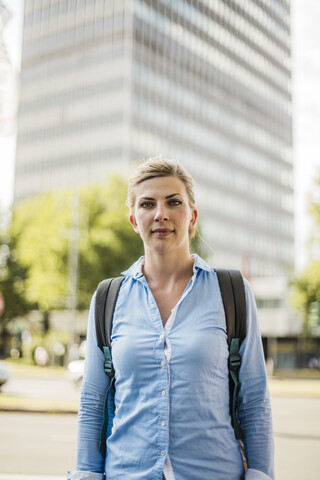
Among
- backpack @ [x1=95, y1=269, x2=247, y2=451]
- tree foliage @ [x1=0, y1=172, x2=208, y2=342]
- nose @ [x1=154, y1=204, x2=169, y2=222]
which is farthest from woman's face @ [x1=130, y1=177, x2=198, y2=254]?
tree foliage @ [x1=0, y1=172, x2=208, y2=342]

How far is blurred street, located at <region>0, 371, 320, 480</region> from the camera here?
7.29 meters

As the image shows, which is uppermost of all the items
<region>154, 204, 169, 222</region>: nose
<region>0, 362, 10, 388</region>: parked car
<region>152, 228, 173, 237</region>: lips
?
<region>154, 204, 169, 222</region>: nose

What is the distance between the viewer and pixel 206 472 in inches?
83.0

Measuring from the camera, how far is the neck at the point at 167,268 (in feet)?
8.14

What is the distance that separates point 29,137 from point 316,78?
236 feet

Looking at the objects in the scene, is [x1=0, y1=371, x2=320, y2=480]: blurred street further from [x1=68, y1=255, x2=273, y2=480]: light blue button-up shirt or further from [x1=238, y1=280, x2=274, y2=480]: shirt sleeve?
[x1=238, y1=280, x2=274, y2=480]: shirt sleeve

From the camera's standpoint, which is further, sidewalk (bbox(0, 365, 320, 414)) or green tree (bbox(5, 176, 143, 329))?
green tree (bbox(5, 176, 143, 329))

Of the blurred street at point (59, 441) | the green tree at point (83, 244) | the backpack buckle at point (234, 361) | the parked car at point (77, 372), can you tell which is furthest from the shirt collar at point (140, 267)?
the green tree at point (83, 244)

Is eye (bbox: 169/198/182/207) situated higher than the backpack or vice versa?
eye (bbox: 169/198/182/207)

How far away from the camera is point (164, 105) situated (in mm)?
84938

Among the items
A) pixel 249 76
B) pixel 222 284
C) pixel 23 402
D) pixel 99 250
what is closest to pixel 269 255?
pixel 249 76

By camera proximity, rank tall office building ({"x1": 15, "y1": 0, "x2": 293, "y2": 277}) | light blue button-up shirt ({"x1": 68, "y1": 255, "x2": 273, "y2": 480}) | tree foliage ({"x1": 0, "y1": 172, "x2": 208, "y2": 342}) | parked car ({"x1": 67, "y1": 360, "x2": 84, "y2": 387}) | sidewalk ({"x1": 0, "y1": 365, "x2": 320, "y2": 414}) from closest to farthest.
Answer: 1. light blue button-up shirt ({"x1": 68, "y1": 255, "x2": 273, "y2": 480})
2. sidewalk ({"x1": 0, "y1": 365, "x2": 320, "y2": 414})
3. parked car ({"x1": 67, "y1": 360, "x2": 84, "y2": 387})
4. tree foliage ({"x1": 0, "y1": 172, "x2": 208, "y2": 342})
5. tall office building ({"x1": 15, "y1": 0, "x2": 293, "y2": 277})

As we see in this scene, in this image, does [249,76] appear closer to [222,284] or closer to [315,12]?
[315,12]

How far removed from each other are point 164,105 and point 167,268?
84736 mm
